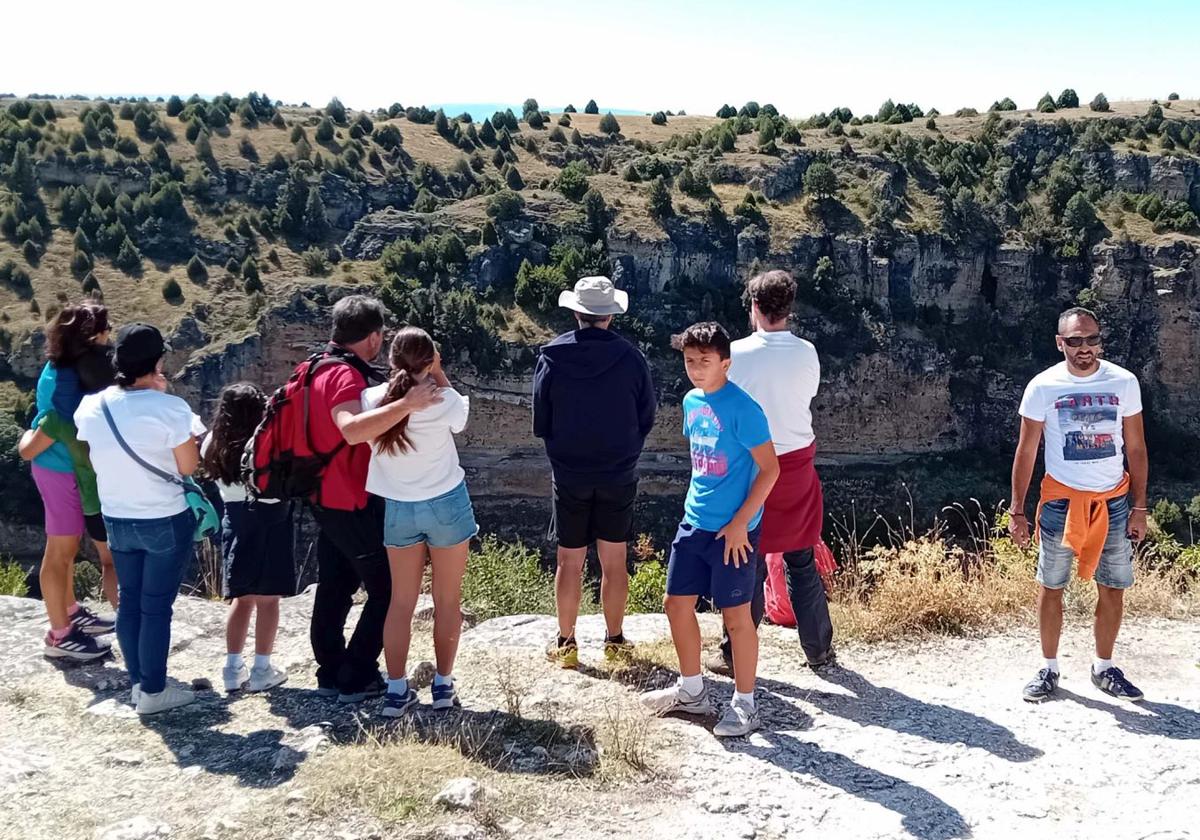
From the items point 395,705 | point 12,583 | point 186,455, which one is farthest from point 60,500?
point 12,583

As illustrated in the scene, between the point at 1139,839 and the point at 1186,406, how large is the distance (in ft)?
120

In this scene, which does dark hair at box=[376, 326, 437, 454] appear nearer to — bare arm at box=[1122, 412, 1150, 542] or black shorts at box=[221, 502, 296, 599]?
black shorts at box=[221, 502, 296, 599]

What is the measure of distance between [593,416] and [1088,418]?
2271mm

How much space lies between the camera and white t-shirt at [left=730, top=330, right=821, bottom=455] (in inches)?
173

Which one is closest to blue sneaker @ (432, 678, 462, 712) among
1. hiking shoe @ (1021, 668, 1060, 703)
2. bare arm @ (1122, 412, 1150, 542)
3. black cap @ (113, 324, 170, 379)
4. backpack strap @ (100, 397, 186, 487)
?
backpack strap @ (100, 397, 186, 487)

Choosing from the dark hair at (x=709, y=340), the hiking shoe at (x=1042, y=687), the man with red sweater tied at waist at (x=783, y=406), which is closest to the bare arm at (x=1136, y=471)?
the hiking shoe at (x=1042, y=687)

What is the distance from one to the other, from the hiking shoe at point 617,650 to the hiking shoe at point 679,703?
62 cm

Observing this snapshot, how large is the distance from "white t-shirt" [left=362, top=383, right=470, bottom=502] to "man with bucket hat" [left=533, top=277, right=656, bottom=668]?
26.3 inches

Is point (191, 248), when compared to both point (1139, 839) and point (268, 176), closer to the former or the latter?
point (268, 176)

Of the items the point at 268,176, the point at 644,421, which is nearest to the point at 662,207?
the point at 268,176

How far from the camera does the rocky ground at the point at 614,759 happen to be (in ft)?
10.9

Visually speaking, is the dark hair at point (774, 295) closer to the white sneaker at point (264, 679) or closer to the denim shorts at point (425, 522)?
the denim shorts at point (425, 522)

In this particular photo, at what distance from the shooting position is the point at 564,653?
189 inches

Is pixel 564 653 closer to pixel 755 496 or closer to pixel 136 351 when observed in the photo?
pixel 755 496
